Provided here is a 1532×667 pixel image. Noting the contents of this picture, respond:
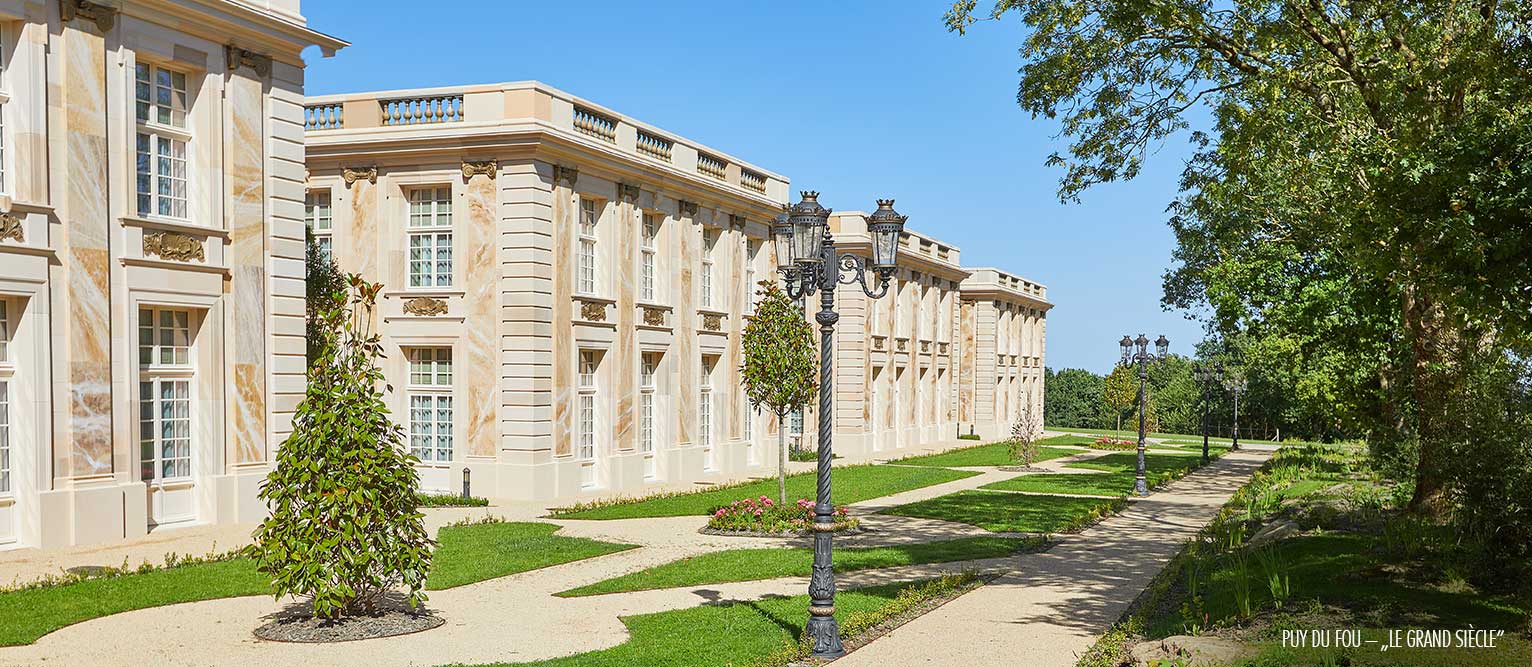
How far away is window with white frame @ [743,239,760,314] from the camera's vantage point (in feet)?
110

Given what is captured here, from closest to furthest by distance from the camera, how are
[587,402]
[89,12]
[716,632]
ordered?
[716,632] < [89,12] < [587,402]

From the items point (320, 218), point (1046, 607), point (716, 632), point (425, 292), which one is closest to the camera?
point (716, 632)

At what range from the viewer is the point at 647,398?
29000 millimetres

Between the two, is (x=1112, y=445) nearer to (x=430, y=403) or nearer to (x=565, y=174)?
(x=565, y=174)

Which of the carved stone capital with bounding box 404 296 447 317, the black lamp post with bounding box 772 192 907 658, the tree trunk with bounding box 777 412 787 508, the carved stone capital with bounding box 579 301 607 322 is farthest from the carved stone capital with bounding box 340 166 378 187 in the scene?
the black lamp post with bounding box 772 192 907 658

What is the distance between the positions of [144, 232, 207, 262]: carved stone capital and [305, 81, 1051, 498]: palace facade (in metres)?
7.34

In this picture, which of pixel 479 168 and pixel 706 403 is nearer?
pixel 479 168

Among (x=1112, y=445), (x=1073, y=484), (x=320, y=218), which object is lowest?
(x=1112, y=445)

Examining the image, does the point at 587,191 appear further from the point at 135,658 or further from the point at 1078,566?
the point at 135,658

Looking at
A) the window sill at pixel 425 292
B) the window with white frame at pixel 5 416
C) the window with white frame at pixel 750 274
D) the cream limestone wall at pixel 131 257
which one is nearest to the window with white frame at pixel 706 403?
the window with white frame at pixel 750 274

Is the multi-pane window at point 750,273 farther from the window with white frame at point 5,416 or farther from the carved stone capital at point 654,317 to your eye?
the window with white frame at point 5,416

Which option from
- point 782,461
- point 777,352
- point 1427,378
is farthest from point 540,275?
point 1427,378

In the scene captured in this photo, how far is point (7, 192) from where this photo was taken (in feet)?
49.5

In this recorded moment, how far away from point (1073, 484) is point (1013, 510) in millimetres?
7448
